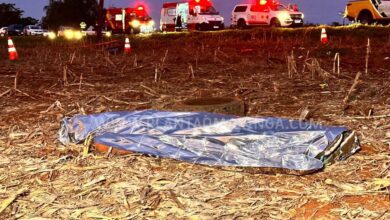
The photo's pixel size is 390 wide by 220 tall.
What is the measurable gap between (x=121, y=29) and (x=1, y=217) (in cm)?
4069

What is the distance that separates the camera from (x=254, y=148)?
186 inches

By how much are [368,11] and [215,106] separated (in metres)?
20.1

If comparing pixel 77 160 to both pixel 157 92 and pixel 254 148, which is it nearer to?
pixel 254 148

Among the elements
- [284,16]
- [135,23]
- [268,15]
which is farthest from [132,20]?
[284,16]

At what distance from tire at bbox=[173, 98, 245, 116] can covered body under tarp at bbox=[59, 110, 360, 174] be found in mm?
473

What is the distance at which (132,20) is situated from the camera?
42.2 meters

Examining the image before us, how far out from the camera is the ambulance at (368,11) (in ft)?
75.8

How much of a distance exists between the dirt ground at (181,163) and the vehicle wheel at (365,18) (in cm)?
1245

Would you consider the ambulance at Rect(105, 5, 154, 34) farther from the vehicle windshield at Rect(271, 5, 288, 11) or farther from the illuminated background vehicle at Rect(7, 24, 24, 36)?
the illuminated background vehicle at Rect(7, 24, 24, 36)

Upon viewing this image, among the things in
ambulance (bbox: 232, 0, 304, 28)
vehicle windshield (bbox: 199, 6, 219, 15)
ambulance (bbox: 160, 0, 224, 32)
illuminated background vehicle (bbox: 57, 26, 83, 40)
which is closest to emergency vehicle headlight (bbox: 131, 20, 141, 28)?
ambulance (bbox: 160, 0, 224, 32)

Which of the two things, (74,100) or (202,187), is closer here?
(202,187)

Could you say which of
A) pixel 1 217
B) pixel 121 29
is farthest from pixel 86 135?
pixel 121 29

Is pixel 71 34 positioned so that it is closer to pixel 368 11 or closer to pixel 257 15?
pixel 257 15

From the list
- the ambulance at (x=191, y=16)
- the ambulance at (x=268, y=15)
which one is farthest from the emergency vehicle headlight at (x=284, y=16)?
the ambulance at (x=191, y=16)
